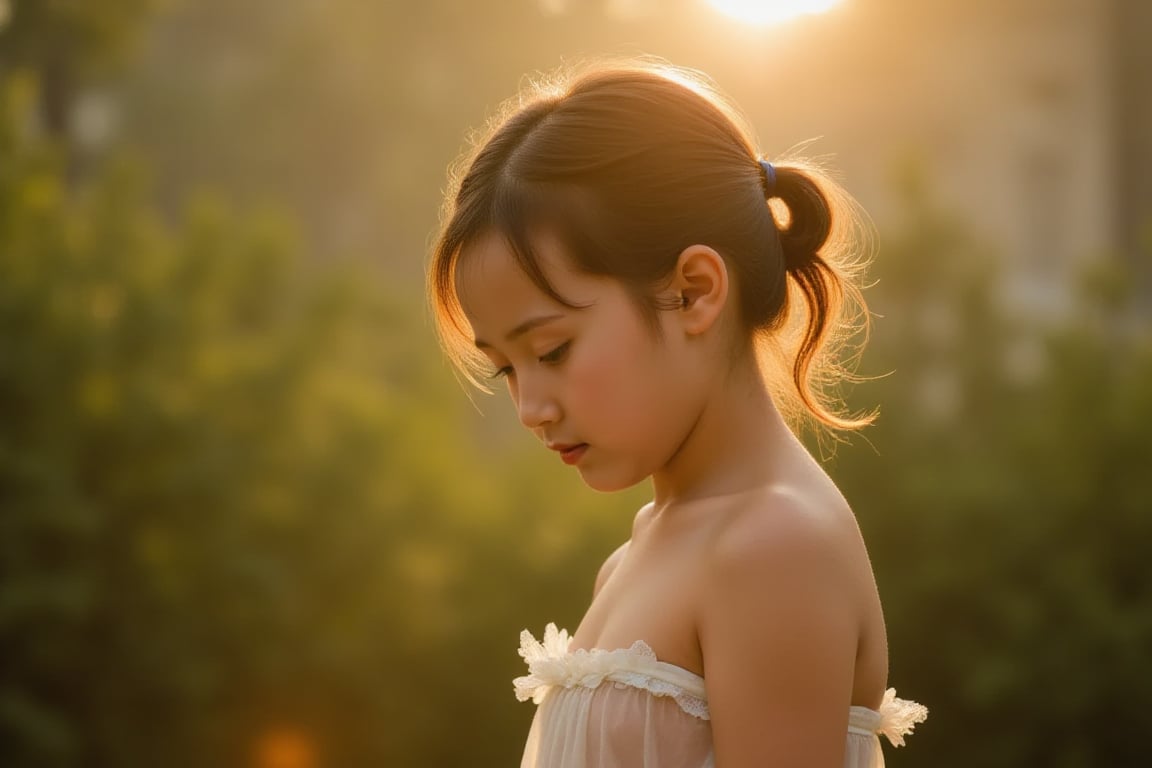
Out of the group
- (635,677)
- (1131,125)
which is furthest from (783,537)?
(1131,125)

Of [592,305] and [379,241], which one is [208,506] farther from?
[379,241]

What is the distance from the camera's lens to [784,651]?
126 centimetres

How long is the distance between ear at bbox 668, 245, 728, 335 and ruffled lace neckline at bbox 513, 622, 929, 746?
0.31m

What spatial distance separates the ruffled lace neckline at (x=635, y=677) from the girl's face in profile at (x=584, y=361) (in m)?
0.17

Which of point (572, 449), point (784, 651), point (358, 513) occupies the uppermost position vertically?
point (358, 513)

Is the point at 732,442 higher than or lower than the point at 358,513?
lower

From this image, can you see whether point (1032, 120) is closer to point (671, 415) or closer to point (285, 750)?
point (285, 750)

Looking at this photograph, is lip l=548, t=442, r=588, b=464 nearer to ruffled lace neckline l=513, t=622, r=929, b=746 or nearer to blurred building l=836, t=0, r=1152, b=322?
ruffled lace neckline l=513, t=622, r=929, b=746

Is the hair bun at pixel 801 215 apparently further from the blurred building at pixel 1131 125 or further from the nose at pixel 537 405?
the blurred building at pixel 1131 125

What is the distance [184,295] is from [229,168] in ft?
34.8

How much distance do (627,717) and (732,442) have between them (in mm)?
286

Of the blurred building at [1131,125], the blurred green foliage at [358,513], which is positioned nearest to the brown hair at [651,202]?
the blurred green foliage at [358,513]

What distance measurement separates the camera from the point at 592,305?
55.2 inches

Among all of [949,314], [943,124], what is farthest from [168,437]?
[943,124]
